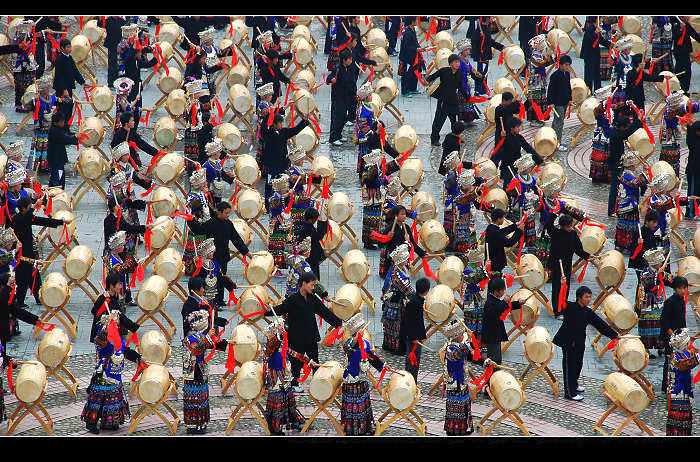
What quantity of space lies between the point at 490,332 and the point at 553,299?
2.41 m

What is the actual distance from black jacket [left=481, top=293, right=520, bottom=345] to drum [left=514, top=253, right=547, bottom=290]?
1572mm

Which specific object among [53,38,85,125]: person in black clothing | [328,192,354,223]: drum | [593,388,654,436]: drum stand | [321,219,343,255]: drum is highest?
[53,38,85,125]: person in black clothing

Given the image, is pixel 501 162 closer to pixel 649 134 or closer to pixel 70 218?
pixel 649 134

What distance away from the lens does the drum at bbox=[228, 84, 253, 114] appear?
24.9 m

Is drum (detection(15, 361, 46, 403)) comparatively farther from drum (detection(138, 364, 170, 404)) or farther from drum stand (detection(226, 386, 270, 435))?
drum stand (detection(226, 386, 270, 435))

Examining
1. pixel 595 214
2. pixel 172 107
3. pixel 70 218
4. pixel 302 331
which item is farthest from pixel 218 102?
pixel 302 331

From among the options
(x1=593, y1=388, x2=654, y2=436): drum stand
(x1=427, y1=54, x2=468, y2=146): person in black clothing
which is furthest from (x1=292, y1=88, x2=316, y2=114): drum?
(x1=593, y1=388, x2=654, y2=436): drum stand

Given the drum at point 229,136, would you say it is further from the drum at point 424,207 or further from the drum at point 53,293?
the drum at point 53,293

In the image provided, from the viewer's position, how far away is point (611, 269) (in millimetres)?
19812

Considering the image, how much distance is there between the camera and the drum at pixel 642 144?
2302 cm

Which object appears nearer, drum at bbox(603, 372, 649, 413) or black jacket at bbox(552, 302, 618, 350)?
drum at bbox(603, 372, 649, 413)

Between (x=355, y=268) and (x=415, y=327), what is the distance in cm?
217

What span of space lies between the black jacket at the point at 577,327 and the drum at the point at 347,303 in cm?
250

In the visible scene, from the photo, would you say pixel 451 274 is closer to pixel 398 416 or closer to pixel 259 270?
pixel 259 270
